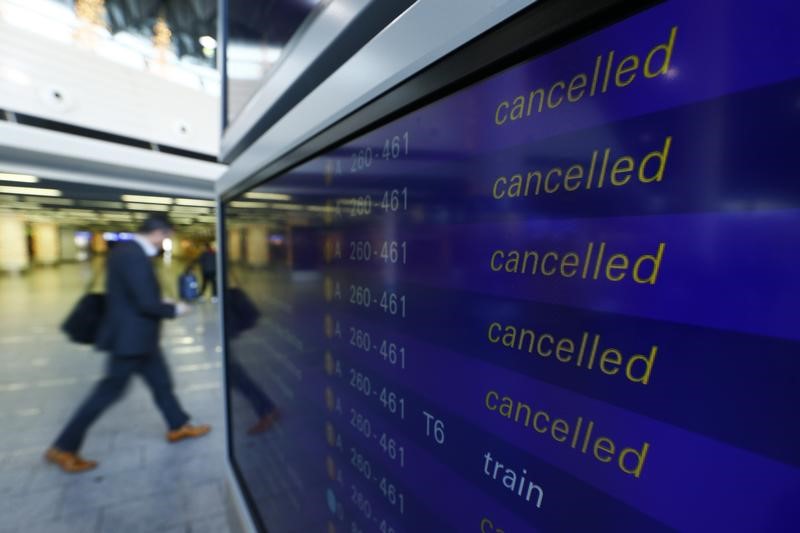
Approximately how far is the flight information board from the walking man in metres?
2.92

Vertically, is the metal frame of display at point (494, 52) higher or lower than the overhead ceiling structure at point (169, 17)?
A: lower

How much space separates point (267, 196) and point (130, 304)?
2.50 meters

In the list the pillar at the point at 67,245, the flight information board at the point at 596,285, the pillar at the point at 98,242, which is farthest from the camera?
the pillar at the point at 98,242

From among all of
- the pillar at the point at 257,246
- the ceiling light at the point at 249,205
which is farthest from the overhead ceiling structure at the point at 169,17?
the pillar at the point at 257,246

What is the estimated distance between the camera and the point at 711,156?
1.09 ft

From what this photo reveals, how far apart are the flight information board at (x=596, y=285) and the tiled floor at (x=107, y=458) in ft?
8.40

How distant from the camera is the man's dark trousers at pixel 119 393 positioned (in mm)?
3026

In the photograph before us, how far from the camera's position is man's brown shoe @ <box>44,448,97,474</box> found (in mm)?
2939

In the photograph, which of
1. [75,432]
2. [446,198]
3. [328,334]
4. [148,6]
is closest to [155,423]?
[75,432]

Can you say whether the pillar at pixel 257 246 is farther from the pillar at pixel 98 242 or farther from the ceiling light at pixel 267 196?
the pillar at pixel 98 242

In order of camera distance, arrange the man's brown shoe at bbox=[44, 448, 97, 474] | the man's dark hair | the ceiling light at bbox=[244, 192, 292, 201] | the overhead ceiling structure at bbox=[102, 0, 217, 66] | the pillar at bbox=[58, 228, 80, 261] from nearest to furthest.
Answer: the ceiling light at bbox=[244, 192, 292, 201] → the man's brown shoe at bbox=[44, 448, 97, 474] → the man's dark hair → the overhead ceiling structure at bbox=[102, 0, 217, 66] → the pillar at bbox=[58, 228, 80, 261]

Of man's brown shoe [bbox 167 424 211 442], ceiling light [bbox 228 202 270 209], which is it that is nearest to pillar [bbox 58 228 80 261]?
man's brown shoe [bbox 167 424 211 442]

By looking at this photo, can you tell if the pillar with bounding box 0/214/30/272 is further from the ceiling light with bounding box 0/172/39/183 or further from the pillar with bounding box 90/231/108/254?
the ceiling light with bounding box 0/172/39/183

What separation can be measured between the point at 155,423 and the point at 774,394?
4674mm
